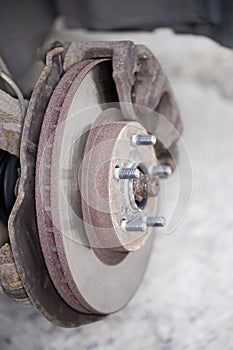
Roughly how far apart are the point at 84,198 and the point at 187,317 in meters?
0.38

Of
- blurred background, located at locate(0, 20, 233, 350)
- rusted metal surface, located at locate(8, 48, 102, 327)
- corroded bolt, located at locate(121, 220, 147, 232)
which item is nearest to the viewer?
rusted metal surface, located at locate(8, 48, 102, 327)

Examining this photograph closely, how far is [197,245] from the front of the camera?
5.03 ft

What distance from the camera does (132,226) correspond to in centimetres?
118

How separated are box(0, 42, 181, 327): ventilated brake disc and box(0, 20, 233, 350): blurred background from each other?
0.10 meters

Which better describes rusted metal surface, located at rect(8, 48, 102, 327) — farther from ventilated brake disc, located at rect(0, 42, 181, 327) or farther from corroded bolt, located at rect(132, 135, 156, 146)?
corroded bolt, located at rect(132, 135, 156, 146)

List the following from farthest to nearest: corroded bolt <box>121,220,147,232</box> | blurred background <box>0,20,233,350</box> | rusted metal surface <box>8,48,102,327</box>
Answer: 1. blurred background <box>0,20,233,350</box>
2. corroded bolt <box>121,220,147,232</box>
3. rusted metal surface <box>8,48,102,327</box>

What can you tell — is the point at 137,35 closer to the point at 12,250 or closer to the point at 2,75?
the point at 2,75

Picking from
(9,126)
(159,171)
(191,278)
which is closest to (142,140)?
(159,171)

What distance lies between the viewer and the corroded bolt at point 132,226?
3.87 feet

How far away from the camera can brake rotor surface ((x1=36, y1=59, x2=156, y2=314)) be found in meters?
1.07

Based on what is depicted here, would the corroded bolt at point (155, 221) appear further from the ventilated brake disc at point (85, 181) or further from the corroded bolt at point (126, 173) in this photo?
the corroded bolt at point (126, 173)

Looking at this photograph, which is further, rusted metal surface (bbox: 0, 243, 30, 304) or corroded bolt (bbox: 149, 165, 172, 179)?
corroded bolt (bbox: 149, 165, 172, 179)

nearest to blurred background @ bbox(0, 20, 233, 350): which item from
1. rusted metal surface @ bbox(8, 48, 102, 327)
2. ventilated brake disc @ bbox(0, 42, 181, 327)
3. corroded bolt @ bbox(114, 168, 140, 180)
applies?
ventilated brake disc @ bbox(0, 42, 181, 327)

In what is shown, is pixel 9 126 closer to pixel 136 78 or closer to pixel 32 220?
pixel 32 220
